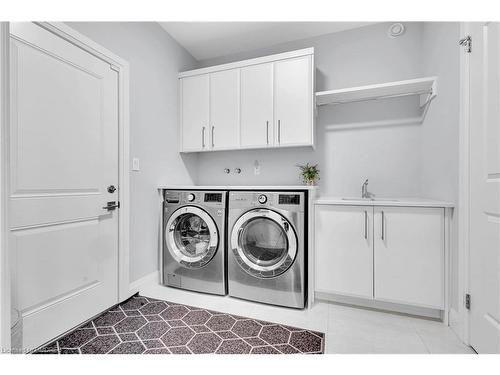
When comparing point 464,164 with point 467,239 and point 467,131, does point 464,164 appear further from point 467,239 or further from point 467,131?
point 467,239

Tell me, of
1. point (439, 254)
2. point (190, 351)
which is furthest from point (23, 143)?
point (439, 254)

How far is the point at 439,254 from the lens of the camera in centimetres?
166

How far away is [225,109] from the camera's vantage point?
2.51m

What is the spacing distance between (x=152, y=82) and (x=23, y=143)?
1.28 meters

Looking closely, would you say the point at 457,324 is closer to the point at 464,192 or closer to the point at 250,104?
the point at 464,192

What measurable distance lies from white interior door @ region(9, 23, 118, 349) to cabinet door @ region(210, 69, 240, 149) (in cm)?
95

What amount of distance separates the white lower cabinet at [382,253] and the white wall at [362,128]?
0.68 metres

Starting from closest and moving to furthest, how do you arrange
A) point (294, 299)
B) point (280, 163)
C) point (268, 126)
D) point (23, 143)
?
point (23, 143)
point (294, 299)
point (268, 126)
point (280, 163)

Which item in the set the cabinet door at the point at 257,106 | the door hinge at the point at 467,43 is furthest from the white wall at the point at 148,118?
the door hinge at the point at 467,43

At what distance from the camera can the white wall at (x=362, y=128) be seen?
2297mm

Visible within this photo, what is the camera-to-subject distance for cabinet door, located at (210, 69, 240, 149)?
2471 millimetres

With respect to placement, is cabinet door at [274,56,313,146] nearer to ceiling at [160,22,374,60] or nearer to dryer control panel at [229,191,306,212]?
ceiling at [160,22,374,60]

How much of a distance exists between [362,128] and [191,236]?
2.03 m

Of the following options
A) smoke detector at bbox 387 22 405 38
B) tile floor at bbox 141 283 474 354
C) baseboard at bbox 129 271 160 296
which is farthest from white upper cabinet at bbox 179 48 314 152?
tile floor at bbox 141 283 474 354
